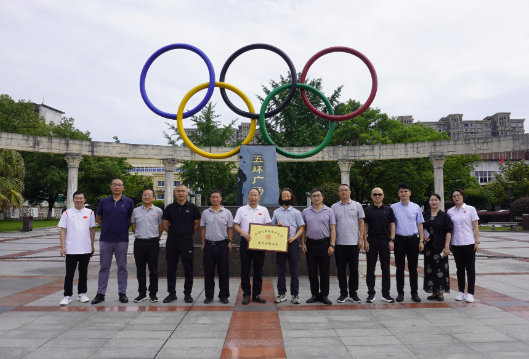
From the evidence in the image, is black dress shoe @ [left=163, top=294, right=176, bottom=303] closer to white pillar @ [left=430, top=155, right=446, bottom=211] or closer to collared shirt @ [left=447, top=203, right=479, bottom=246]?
collared shirt @ [left=447, top=203, right=479, bottom=246]

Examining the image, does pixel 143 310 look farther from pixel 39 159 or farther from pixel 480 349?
pixel 39 159

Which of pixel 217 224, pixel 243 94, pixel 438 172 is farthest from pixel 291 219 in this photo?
pixel 438 172

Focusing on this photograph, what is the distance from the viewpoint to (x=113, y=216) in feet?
21.7

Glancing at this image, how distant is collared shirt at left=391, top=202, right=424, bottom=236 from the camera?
21.7 feet

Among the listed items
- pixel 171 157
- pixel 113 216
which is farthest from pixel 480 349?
pixel 171 157

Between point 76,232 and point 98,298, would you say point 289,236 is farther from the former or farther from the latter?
point 76,232

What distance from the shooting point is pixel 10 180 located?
78.2ft

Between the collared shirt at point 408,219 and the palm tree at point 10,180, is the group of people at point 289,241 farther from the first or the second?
the palm tree at point 10,180

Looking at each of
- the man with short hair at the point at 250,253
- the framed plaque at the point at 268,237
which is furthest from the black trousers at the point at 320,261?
the man with short hair at the point at 250,253

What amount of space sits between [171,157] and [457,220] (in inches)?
791

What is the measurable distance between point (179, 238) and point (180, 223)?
0.85 ft

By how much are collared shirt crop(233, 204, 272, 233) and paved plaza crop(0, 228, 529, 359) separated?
4.36 ft

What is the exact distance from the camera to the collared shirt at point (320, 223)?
21.1 feet

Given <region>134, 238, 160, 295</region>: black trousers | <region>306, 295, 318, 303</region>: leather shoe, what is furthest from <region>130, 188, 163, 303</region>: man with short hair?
<region>306, 295, 318, 303</region>: leather shoe
